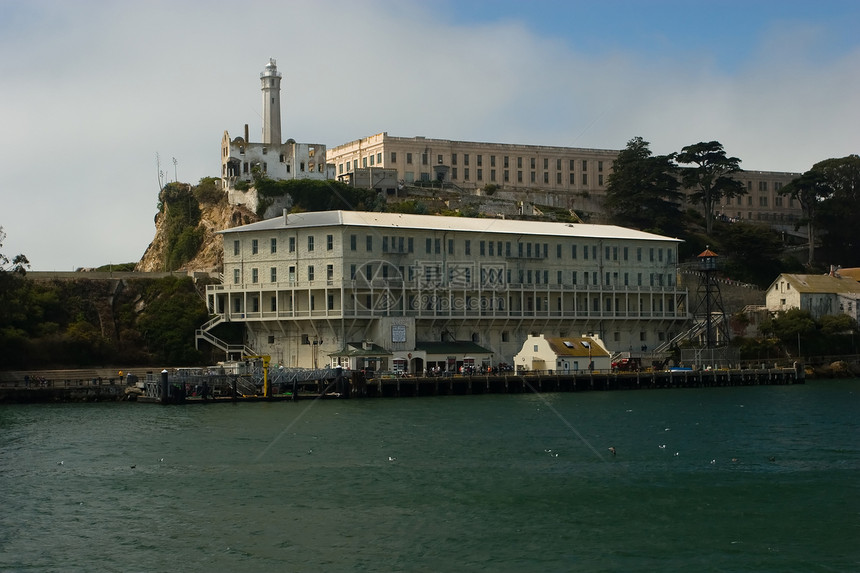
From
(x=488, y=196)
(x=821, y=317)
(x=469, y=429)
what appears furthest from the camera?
(x=488, y=196)

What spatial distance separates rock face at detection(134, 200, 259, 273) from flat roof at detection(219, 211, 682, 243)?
8.44 m

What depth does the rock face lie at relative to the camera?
95000 millimetres

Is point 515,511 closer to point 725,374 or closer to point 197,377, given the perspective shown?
point 197,377

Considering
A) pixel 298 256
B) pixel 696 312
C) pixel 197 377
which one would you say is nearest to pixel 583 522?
pixel 197 377

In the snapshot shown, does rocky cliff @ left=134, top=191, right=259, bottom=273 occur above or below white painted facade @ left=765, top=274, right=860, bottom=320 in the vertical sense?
above

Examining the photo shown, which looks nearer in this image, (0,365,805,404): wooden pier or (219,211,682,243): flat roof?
(0,365,805,404): wooden pier

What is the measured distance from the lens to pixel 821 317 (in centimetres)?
9350

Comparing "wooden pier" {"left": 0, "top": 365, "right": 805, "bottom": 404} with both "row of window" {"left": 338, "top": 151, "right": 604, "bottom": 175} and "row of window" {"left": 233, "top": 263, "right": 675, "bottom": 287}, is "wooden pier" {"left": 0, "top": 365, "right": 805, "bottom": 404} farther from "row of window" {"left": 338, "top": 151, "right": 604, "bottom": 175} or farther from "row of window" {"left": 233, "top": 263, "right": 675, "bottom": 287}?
"row of window" {"left": 338, "top": 151, "right": 604, "bottom": 175}

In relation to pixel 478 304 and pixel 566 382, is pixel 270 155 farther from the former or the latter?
pixel 566 382

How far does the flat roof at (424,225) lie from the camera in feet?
268

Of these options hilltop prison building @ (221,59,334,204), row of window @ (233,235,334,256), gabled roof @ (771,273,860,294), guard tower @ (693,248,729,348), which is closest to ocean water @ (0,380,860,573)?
row of window @ (233,235,334,256)

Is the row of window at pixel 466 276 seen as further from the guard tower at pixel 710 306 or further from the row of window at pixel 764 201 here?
the row of window at pixel 764 201

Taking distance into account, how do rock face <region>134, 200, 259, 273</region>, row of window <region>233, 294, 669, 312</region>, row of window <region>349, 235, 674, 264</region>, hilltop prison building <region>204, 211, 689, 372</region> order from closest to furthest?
hilltop prison building <region>204, 211, 689, 372</region>
row of window <region>233, 294, 669, 312</region>
row of window <region>349, 235, 674, 264</region>
rock face <region>134, 200, 259, 273</region>

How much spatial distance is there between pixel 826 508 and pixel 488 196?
8137 cm
